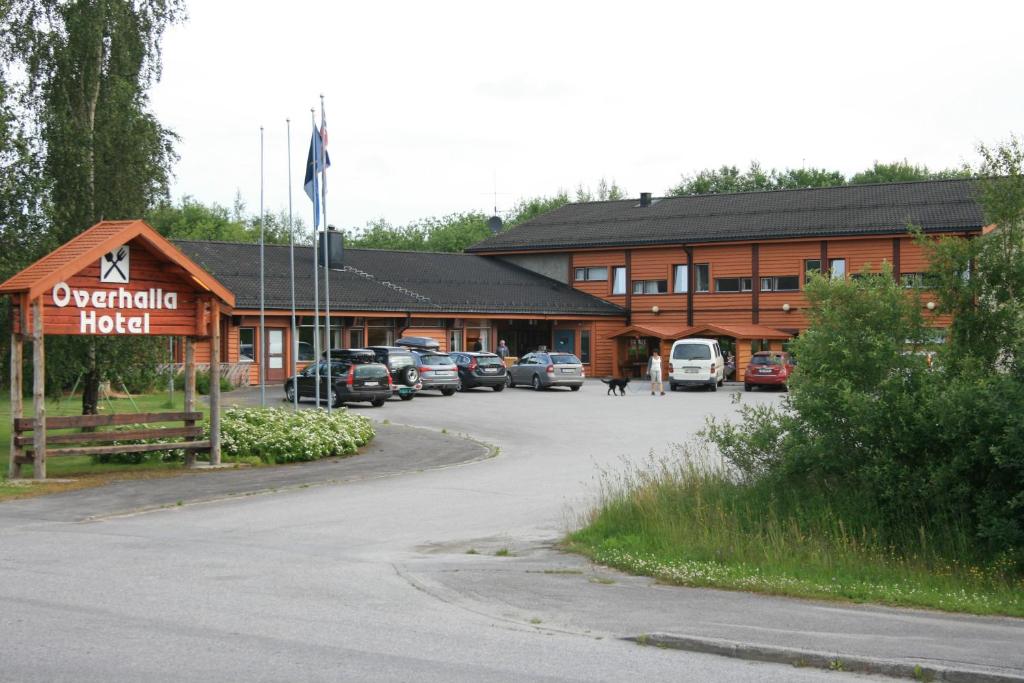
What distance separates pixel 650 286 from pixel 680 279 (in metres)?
1.75

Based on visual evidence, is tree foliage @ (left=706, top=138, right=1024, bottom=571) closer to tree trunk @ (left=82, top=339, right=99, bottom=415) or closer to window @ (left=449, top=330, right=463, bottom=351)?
tree trunk @ (left=82, top=339, right=99, bottom=415)

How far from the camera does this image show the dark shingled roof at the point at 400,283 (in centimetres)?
4888

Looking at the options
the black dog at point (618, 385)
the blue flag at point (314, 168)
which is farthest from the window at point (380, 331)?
the blue flag at point (314, 168)

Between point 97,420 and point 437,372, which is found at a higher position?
point 437,372

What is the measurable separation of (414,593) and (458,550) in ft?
8.02

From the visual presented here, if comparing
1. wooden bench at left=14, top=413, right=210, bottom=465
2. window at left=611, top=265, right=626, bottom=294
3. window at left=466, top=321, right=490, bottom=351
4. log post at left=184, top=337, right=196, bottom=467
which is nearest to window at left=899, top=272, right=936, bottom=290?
wooden bench at left=14, top=413, right=210, bottom=465

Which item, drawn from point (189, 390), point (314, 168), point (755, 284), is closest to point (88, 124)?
point (314, 168)

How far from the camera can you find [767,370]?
45031 millimetres

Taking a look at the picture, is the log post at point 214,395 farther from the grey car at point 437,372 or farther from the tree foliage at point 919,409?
the grey car at point 437,372

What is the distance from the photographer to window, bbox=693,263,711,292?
56844mm

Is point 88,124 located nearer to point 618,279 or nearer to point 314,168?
point 314,168

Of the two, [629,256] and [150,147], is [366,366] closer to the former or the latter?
[150,147]

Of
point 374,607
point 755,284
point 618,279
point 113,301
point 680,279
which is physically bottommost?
point 374,607

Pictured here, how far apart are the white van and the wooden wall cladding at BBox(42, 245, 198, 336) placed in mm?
27745
